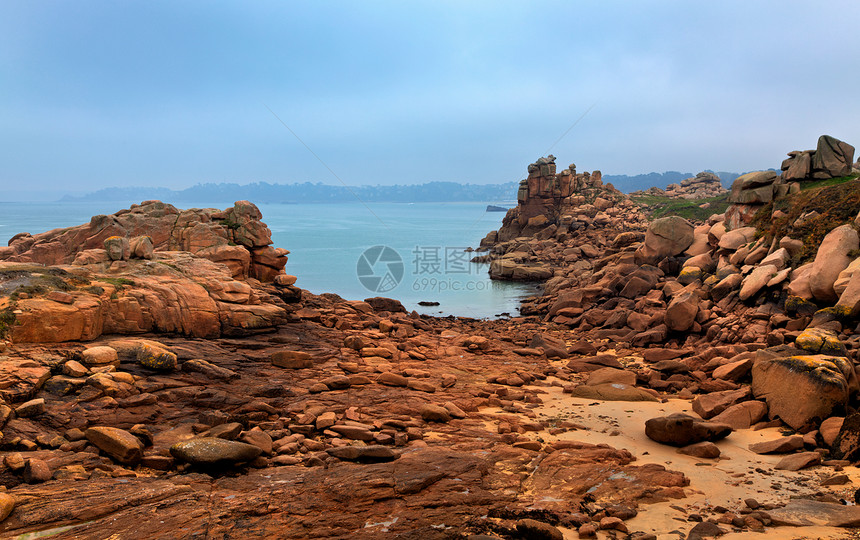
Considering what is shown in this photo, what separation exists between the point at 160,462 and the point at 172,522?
1.55m

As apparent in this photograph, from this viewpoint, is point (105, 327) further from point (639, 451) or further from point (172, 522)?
point (639, 451)

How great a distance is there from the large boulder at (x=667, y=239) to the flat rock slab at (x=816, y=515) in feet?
54.7

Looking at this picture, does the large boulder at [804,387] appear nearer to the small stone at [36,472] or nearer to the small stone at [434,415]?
the small stone at [434,415]

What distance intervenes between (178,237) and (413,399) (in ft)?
40.1

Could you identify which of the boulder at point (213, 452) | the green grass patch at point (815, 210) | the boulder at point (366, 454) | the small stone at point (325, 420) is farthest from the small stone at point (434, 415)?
the green grass patch at point (815, 210)

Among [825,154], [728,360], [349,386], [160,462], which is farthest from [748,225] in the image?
[160,462]

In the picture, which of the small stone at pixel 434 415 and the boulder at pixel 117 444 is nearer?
the boulder at pixel 117 444

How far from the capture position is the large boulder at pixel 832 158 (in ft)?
58.6

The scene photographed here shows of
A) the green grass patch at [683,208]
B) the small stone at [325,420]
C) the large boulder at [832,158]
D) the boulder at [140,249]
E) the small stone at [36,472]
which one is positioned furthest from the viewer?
the green grass patch at [683,208]

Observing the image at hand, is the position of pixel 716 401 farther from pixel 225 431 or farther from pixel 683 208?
pixel 683 208

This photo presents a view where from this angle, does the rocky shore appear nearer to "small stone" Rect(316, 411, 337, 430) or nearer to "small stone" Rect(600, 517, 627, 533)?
"small stone" Rect(600, 517, 627, 533)

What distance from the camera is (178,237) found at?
1856cm

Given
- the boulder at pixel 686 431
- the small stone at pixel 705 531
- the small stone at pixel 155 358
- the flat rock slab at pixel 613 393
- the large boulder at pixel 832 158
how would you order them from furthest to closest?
the large boulder at pixel 832 158 < the flat rock slab at pixel 613 393 < the small stone at pixel 155 358 < the boulder at pixel 686 431 < the small stone at pixel 705 531

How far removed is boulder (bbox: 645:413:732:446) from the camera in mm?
8602
